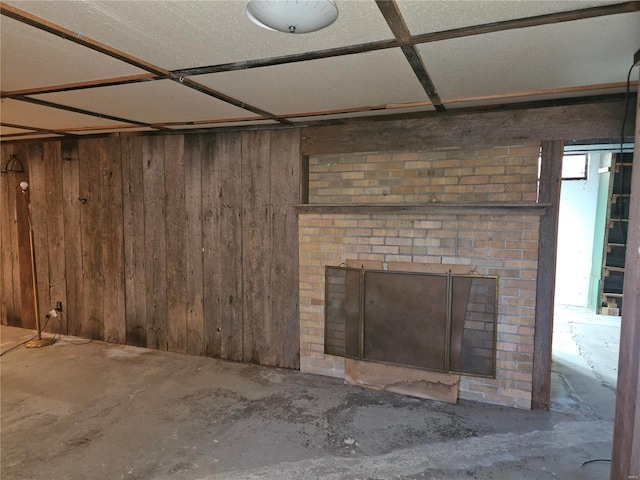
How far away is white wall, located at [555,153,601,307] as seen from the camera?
669 centimetres

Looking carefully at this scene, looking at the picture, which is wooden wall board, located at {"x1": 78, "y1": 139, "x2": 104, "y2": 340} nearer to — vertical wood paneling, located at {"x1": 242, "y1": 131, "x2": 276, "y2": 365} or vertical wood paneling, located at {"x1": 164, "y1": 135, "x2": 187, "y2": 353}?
vertical wood paneling, located at {"x1": 164, "y1": 135, "x2": 187, "y2": 353}

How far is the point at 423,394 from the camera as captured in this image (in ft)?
10.5

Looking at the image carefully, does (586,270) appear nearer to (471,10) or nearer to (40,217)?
(471,10)

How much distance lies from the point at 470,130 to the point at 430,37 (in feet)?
4.96

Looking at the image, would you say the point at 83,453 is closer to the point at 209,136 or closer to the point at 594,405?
the point at 209,136

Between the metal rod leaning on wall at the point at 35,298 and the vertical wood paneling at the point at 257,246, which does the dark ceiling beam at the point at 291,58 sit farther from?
the metal rod leaning on wall at the point at 35,298

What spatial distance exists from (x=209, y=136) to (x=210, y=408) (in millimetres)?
2550

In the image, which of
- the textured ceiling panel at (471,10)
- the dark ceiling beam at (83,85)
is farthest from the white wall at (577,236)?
the dark ceiling beam at (83,85)

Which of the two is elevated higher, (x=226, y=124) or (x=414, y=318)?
(x=226, y=124)

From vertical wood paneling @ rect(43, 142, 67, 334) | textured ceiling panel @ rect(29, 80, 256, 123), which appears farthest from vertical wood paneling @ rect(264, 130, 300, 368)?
vertical wood paneling @ rect(43, 142, 67, 334)

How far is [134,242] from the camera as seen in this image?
4246 millimetres

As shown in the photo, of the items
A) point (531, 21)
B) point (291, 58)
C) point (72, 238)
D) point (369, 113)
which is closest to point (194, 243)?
point (72, 238)

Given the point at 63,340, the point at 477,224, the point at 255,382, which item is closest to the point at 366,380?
the point at 255,382

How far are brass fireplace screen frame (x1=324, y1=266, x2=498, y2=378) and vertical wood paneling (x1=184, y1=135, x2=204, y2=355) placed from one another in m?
1.44
